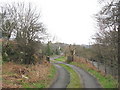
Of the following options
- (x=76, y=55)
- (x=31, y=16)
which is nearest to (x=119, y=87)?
(x=31, y=16)

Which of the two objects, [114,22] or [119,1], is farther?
[114,22]

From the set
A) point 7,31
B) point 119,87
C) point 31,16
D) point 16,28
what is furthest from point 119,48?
point 7,31

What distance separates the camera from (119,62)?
998 centimetres

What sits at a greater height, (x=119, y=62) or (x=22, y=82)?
(x=119, y=62)

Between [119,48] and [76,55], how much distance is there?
26825 millimetres

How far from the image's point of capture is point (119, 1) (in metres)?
8.54

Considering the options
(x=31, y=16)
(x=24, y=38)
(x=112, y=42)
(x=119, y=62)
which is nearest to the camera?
(x=119, y=62)

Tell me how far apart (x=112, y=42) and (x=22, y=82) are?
866 cm

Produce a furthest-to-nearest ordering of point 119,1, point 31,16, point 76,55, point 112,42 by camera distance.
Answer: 1. point 76,55
2. point 31,16
3. point 112,42
4. point 119,1

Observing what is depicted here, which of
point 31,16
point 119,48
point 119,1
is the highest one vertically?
point 31,16

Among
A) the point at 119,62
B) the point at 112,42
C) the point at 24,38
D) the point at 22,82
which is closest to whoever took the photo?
the point at 119,62

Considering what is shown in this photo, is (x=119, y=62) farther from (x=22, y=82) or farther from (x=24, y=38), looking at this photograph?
(x=24, y=38)

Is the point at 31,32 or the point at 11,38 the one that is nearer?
the point at 31,32

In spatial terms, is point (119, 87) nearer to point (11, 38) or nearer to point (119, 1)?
point (119, 1)
